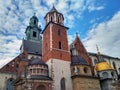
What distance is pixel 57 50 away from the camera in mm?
29672

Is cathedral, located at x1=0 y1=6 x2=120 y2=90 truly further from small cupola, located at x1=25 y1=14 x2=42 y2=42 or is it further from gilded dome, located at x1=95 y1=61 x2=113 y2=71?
small cupola, located at x1=25 y1=14 x2=42 y2=42

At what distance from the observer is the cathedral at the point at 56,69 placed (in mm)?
26344

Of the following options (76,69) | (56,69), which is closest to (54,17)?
(56,69)

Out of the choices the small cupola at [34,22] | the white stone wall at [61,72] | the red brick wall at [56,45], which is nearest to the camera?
the white stone wall at [61,72]

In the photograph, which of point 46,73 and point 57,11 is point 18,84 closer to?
point 46,73

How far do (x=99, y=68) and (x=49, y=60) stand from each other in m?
12.8

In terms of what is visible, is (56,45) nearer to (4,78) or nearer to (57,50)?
(57,50)

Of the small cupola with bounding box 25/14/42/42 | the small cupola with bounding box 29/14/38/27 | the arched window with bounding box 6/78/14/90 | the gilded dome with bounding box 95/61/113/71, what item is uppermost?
the small cupola with bounding box 29/14/38/27

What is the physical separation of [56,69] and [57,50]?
399 centimetres

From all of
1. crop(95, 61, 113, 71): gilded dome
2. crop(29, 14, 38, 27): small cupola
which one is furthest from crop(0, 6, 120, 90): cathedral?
crop(29, 14, 38, 27): small cupola

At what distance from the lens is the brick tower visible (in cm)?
2720

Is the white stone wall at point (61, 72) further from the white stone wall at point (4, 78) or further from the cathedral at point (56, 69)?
the white stone wall at point (4, 78)

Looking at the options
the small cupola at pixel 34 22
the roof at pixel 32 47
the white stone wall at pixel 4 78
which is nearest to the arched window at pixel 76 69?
the white stone wall at pixel 4 78

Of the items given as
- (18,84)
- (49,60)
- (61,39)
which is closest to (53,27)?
(61,39)
